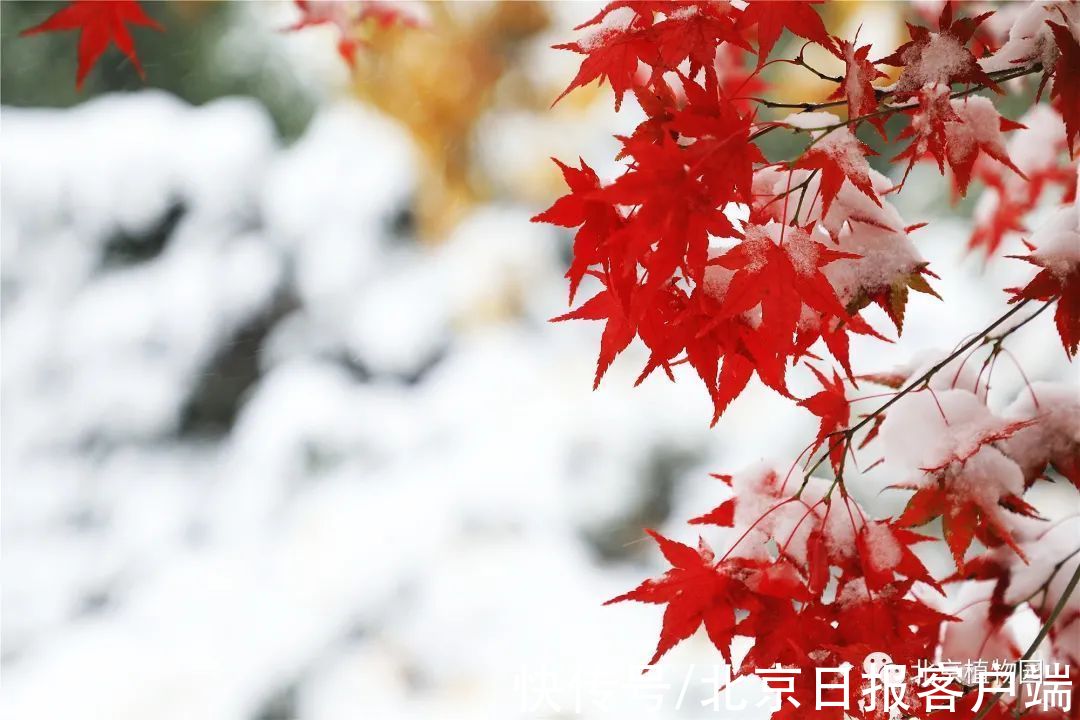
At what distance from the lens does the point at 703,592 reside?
0.66 metres

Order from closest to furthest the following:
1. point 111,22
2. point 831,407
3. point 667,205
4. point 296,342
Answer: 1. point 667,205
2. point 831,407
3. point 111,22
4. point 296,342

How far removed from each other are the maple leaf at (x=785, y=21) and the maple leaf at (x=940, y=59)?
68 millimetres

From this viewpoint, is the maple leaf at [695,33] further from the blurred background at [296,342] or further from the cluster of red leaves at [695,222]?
the blurred background at [296,342]

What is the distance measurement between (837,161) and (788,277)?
0.28 ft

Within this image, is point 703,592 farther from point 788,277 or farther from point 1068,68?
point 1068,68

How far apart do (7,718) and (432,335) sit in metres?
1.25

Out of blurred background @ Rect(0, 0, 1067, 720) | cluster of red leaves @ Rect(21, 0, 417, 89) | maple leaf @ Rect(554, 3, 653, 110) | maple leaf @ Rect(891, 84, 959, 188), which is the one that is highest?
cluster of red leaves @ Rect(21, 0, 417, 89)

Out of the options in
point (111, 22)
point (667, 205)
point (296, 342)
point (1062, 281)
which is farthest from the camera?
point (296, 342)

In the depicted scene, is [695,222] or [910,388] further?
[910,388]

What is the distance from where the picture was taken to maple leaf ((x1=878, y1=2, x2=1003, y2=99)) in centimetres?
57

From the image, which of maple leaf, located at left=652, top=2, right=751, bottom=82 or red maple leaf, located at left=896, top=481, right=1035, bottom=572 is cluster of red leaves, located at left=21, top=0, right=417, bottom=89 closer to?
maple leaf, located at left=652, top=2, right=751, bottom=82

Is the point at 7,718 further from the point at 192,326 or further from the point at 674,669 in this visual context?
the point at 674,669

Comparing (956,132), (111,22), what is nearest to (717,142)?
(956,132)

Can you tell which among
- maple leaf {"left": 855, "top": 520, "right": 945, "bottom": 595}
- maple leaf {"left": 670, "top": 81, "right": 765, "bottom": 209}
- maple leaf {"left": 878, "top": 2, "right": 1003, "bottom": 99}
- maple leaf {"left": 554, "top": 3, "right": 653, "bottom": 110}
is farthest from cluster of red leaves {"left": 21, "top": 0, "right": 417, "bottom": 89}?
maple leaf {"left": 855, "top": 520, "right": 945, "bottom": 595}
